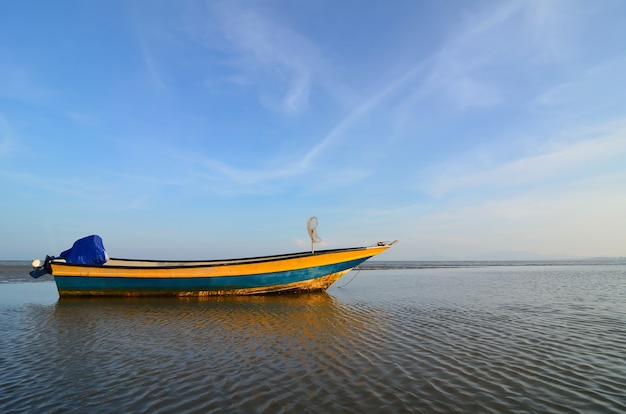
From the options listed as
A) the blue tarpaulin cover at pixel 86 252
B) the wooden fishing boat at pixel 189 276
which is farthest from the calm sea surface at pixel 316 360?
the blue tarpaulin cover at pixel 86 252

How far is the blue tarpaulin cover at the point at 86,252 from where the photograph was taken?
1694 centimetres

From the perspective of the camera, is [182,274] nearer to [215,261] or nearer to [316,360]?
[215,261]

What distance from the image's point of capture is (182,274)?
1616 cm

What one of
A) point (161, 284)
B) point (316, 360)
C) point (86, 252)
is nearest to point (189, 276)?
point (161, 284)

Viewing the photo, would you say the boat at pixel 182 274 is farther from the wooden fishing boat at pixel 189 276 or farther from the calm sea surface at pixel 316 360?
the calm sea surface at pixel 316 360

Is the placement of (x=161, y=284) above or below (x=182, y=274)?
below

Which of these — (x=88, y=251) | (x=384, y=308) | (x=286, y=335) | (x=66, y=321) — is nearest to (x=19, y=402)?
(x=286, y=335)

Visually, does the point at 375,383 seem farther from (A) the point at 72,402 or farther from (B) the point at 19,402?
(B) the point at 19,402

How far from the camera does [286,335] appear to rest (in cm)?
914

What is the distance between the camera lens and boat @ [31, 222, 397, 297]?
1616cm

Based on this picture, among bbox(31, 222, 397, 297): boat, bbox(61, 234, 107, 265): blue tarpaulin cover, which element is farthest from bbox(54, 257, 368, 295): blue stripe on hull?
bbox(61, 234, 107, 265): blue tarpaulin cover

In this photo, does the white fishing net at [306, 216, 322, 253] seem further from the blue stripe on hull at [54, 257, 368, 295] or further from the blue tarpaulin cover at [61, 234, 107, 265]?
the blue tarpaulin cover at [61, 234, 107, 265]

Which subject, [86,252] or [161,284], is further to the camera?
[86,252]

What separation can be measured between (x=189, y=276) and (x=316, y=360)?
11210 millimetres
